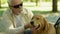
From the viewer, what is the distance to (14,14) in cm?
354

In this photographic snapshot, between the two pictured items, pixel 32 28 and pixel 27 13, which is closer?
pixel 32 28

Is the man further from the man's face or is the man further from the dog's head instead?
the dog's head

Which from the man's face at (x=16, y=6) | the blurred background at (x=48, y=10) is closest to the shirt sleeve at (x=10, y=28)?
the man's face at (x=16, y=6)

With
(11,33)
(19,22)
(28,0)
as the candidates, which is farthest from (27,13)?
(28,0)

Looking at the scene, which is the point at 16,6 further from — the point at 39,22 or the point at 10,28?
the point at 39,22

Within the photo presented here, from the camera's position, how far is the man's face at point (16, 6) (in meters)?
3.41

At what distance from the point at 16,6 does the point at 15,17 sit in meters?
0.22

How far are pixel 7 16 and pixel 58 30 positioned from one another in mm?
930

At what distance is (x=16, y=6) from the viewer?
3428 millimetres

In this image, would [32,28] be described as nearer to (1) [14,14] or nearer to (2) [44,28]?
(2) [44,28]

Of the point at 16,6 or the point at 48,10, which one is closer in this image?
the point at 16,6

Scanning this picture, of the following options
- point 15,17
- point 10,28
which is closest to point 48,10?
point 15,17

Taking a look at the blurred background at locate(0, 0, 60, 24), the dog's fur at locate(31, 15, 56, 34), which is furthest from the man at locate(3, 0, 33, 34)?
the blurred background at locate(0, 0, 60, 24)

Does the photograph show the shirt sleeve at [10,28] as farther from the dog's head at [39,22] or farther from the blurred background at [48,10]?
the blurred background at [48,10]
